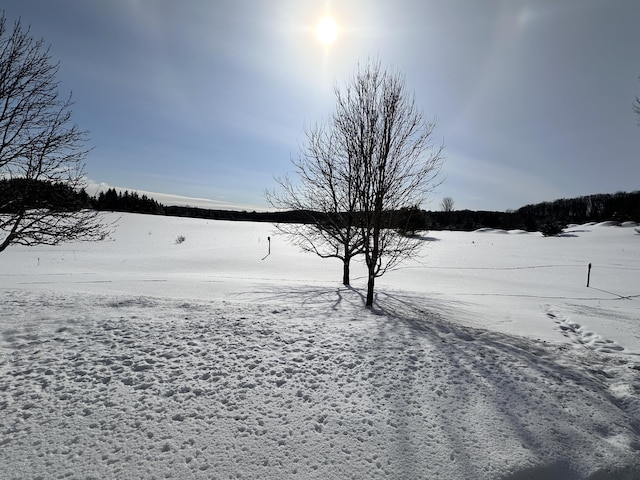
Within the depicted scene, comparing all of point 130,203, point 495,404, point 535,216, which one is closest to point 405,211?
point 495,404

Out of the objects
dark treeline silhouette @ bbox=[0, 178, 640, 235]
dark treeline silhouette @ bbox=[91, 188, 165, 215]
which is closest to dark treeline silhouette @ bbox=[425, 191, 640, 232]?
dark treeline silhouette @ bbox=[0, 178, 640, 235]

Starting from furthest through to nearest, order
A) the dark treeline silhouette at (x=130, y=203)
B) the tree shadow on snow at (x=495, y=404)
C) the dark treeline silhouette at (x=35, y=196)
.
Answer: the dark treeline silhouette at (x=130, y=203) → the dark treeline silhouette at (x=35, y=196) → the tree shadow on snow at (x=495, y=404)

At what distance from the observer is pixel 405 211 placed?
8.52 m

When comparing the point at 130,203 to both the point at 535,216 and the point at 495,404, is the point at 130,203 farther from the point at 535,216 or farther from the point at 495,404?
the point at 535,216

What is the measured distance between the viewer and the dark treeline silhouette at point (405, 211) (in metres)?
5.81

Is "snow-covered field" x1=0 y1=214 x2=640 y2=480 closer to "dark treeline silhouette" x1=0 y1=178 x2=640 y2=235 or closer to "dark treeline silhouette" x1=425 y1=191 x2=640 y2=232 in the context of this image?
"dark treeline silhouette" x1=0 y1=178 x2=640 y2=235

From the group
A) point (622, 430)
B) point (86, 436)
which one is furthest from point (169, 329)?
point (622, 430)

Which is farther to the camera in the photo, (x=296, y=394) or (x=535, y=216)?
(x=535, y=216)

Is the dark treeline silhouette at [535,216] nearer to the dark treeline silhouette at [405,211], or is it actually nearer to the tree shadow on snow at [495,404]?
the dark treeline silhouette at [405,211]

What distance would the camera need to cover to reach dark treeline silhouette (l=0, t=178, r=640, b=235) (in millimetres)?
5811

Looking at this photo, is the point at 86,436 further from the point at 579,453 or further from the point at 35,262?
the point at 35,262

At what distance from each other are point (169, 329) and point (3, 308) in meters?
3.24

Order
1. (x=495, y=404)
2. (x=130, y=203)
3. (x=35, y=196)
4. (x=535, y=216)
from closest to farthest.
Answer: (x=495, y=404) < (x=35, y=196) < (x=130, y=203) < (x=535, y=216)

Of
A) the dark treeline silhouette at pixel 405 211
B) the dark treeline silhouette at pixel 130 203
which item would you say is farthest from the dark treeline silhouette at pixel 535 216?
the dark treeline silhouette at pixel 130 203
